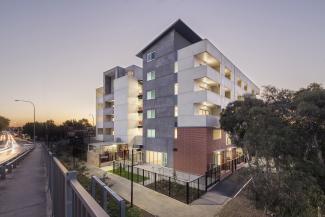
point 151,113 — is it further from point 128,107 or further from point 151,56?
point 151,56

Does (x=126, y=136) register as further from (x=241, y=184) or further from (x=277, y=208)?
(x=277, y=208)

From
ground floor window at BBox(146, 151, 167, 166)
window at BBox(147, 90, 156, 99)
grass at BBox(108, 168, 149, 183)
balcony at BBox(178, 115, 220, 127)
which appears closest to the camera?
grass at BBox(108, 168, 149, 183)

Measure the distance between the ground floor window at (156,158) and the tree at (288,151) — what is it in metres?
15.0

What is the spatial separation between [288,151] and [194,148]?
11.5 meters

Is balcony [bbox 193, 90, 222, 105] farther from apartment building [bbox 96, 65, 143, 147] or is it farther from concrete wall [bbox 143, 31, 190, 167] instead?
apartment building [bbox 96, 65, 143, 147]

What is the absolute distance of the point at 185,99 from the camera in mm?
25000

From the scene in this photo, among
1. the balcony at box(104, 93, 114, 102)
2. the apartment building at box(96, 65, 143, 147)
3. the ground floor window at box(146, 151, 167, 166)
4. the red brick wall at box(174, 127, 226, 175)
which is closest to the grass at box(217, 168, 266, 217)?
the red brick wall at box(174, 127, 226, 175)

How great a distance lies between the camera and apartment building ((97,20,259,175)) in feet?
77.4

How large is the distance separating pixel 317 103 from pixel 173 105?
16113 millimetres

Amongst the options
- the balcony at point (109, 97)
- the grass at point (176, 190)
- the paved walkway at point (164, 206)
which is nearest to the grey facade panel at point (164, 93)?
the grass at point (176, 190)

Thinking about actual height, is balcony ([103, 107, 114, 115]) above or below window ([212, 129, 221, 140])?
above

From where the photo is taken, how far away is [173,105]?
26.7m

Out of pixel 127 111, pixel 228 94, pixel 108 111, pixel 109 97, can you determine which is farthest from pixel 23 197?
pixel 108 111

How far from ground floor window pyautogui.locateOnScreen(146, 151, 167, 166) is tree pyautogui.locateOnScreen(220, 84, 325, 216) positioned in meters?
15.0
